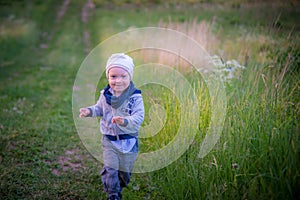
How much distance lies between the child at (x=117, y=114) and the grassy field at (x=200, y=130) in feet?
1.96

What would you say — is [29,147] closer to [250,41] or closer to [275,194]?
[275,194]

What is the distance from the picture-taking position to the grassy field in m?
3.05

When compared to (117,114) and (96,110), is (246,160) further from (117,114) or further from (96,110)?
(96,110)

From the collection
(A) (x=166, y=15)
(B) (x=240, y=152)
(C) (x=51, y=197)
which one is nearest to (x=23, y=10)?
(A) (x=166, y=15)

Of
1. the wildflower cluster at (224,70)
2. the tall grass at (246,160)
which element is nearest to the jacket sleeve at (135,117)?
the tall grass at (246,160)

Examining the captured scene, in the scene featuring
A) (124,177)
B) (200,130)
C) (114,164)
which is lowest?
(124,177)

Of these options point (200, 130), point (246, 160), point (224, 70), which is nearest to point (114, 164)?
point (200, 130)

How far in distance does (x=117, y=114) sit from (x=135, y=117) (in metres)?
0.21

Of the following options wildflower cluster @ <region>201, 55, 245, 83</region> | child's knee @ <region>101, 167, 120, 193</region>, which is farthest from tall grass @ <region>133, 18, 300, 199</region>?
wildflower cluster @ <region>201, 55, 245, 83</region>

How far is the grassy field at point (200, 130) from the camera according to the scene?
10.0 ft

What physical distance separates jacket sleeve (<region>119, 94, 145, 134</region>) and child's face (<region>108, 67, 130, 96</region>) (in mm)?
156

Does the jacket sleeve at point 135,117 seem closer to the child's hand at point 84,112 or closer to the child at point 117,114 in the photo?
the child at point 117,114

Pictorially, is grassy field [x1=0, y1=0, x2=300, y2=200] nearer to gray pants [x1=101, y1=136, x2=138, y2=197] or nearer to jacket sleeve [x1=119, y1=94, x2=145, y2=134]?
gray pants [x1=101, y1=136, x2=138, y2=197]

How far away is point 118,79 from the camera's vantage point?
10.7 feet
